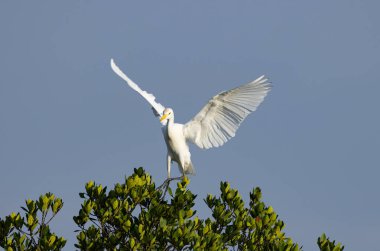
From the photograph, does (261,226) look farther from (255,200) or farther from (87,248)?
(87,248)

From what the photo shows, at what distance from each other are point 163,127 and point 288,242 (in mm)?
4311

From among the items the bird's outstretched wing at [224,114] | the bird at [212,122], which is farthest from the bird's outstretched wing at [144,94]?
the bird's outstretched wing at [224,114]

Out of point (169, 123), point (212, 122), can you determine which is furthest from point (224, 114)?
point (169, 123)

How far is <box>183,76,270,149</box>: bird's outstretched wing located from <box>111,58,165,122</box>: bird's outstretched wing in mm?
1202

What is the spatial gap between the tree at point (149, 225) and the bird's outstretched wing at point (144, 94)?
3.66 meters

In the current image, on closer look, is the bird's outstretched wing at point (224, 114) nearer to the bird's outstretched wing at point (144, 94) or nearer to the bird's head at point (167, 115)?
the bird's head at point (167, 115)

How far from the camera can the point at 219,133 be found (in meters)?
16.6

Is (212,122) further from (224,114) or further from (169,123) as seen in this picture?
(169,123)

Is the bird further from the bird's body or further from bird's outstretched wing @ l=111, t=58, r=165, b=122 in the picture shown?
bird's outstretched wing @ l=111, t=58, r=165, b=122

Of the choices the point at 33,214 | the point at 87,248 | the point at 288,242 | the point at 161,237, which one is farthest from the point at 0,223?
the point at 288,242

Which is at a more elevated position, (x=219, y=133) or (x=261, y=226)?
(x=219, y=133)

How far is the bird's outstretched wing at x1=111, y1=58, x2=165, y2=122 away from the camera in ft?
58.3

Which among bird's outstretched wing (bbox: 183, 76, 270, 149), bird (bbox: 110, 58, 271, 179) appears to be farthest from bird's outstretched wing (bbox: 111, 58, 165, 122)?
bird's outstretched wing (bbox: 183, 76, 270, 149)

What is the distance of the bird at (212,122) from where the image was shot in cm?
1623
